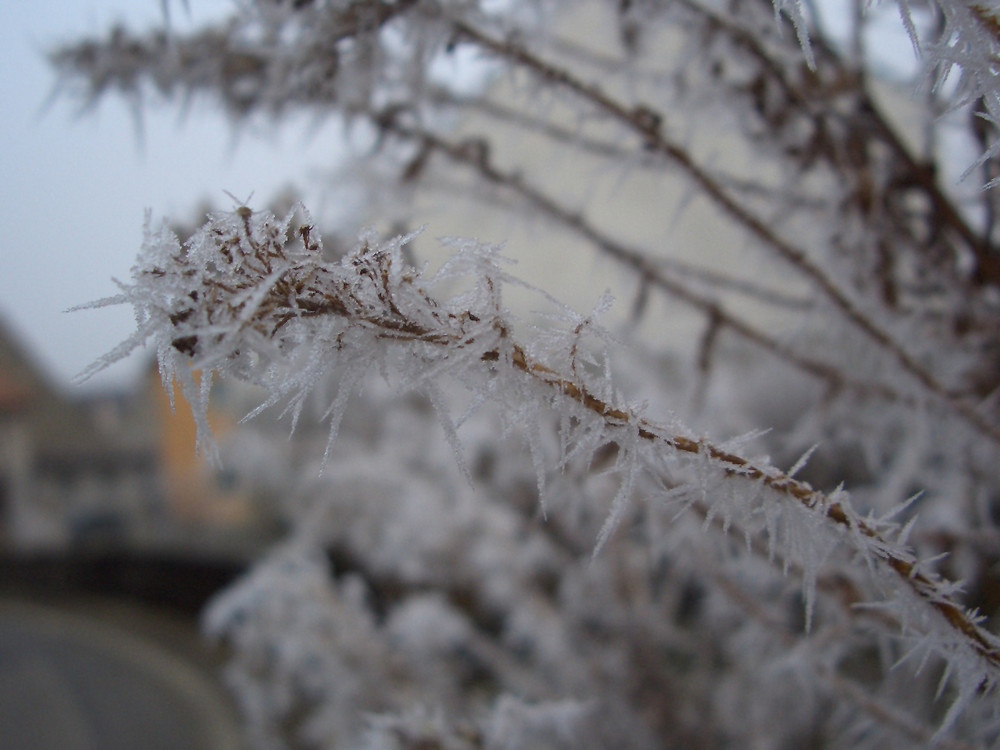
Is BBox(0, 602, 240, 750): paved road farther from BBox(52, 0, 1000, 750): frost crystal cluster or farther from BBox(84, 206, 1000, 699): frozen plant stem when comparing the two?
BBox(84, 206, 1000, 699): frozen plant stem

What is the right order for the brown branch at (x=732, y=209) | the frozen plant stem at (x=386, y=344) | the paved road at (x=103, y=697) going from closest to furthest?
the frozen plant stem at (x=386, y=344)
the brown branch at (x=732, y=209)
the paved road at (x=103, y=697)

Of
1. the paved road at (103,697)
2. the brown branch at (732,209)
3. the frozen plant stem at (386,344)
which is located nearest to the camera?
the frozen plant stem at (386,344)

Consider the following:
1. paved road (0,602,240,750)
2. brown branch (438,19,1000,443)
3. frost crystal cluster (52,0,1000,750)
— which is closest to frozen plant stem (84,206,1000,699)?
frost crystal cluster (52,0,1000,750)

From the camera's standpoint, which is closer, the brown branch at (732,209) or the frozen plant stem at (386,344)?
the frozen plant stem at (386,344)

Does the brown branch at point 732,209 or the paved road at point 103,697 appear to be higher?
the brown branch at point 732,209

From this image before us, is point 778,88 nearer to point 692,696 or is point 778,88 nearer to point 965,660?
point 965,660

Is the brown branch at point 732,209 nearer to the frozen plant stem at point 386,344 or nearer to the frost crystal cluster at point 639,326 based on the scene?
the frost crystal cluster at point 639,326

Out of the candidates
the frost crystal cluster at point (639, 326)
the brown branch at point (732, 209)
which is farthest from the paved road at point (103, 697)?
the brown branch at point (732, 209)

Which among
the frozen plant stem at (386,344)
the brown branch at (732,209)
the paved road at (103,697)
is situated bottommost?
the paved road at (103,697)
